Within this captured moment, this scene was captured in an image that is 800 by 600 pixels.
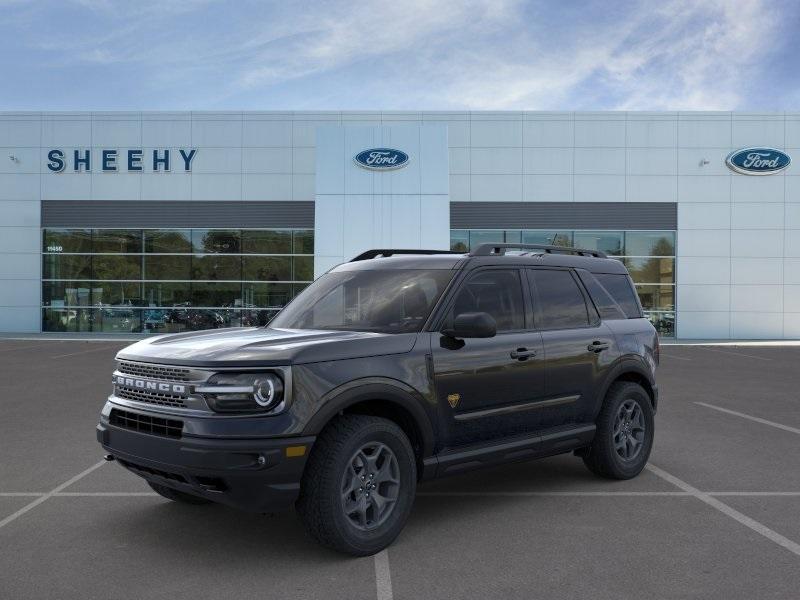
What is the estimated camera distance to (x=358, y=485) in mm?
4188

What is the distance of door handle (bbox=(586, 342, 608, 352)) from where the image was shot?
574cm

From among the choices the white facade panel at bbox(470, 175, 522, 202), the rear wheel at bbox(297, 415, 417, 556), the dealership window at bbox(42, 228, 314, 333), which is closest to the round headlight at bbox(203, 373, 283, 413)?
the rear wheel at bbox(297, 415, 417, 556)

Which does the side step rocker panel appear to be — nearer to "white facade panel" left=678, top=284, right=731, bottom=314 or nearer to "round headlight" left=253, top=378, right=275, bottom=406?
"round headlight" left=253, top=378, right=275, bottom=406

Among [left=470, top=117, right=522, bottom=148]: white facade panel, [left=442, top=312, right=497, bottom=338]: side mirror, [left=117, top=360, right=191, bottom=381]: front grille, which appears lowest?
[left=117, top=360, right=191, bottom=381]: front grille

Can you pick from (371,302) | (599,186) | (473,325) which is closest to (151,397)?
(371,302)

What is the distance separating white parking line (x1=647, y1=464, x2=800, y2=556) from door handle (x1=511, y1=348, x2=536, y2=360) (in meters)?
1.77

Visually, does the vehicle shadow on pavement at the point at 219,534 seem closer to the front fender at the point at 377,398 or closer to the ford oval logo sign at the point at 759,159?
the front fender at the point at 377,398

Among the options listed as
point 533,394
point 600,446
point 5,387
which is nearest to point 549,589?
point 533,394

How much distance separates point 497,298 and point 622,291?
1820 mm

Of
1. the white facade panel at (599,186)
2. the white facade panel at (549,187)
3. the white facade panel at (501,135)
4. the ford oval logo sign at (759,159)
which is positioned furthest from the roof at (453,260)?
the ford oval logo sign at (759,159)

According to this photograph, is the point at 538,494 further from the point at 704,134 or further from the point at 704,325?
the point at 704,134

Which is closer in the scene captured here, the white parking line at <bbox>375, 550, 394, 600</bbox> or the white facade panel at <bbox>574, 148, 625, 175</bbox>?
the white parking line at <bbox>375, 550, 394, 600</bbox>

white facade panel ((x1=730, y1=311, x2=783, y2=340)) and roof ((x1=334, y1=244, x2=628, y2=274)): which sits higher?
roof ((x1=334, y1=244, x2=628, y2=274))

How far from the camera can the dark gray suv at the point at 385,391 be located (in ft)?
12.9
